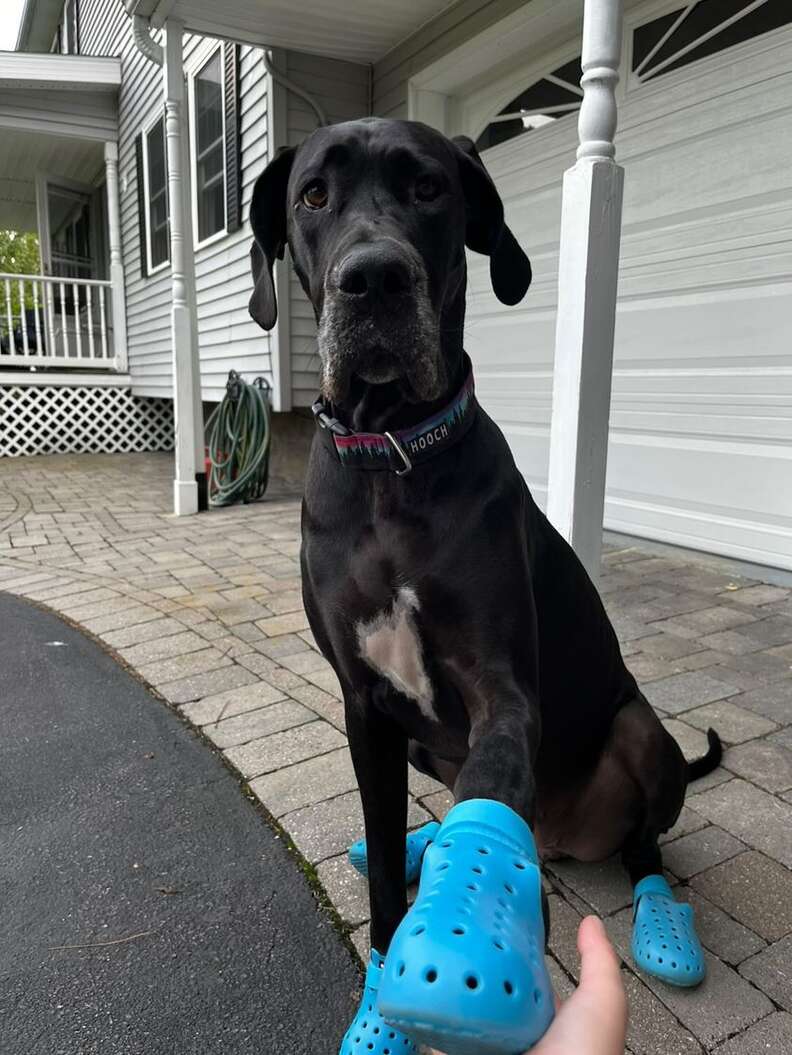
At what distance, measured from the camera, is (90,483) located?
27.6 feet

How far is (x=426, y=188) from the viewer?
4.69 feet

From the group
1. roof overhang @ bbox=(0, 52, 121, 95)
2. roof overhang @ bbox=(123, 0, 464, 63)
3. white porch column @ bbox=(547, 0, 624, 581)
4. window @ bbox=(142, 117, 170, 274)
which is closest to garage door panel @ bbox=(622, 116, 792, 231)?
white porch column @ bbox=(547, 0, 624, 581)

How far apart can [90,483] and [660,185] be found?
255 inches

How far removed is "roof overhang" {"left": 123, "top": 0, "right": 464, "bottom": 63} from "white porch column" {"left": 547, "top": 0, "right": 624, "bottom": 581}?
12.9 ft

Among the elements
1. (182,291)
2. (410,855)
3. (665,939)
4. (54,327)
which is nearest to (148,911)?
(410,855)

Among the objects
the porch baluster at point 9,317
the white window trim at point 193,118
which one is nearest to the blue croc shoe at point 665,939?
the white window trim at point 193,118

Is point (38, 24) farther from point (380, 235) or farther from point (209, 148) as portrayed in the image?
point (380, 235)

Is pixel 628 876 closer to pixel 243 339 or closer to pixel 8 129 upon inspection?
pixel 243 339

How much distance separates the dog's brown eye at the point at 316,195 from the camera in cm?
143

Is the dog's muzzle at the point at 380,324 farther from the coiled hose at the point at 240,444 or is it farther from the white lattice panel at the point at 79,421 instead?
the white lattice panel at the point at 79,421

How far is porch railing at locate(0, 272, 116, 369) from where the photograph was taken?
35.6ft

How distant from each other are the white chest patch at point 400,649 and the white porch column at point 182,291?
5478mm

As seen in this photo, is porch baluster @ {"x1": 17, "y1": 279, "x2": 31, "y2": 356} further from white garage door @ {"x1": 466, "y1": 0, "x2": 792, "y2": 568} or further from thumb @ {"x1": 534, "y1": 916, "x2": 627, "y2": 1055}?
thumb @ {"x1": 534, "y1": 916, "x2": 627, "y2": 1055}

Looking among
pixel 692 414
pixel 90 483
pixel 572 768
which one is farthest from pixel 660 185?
pixel 90 483
